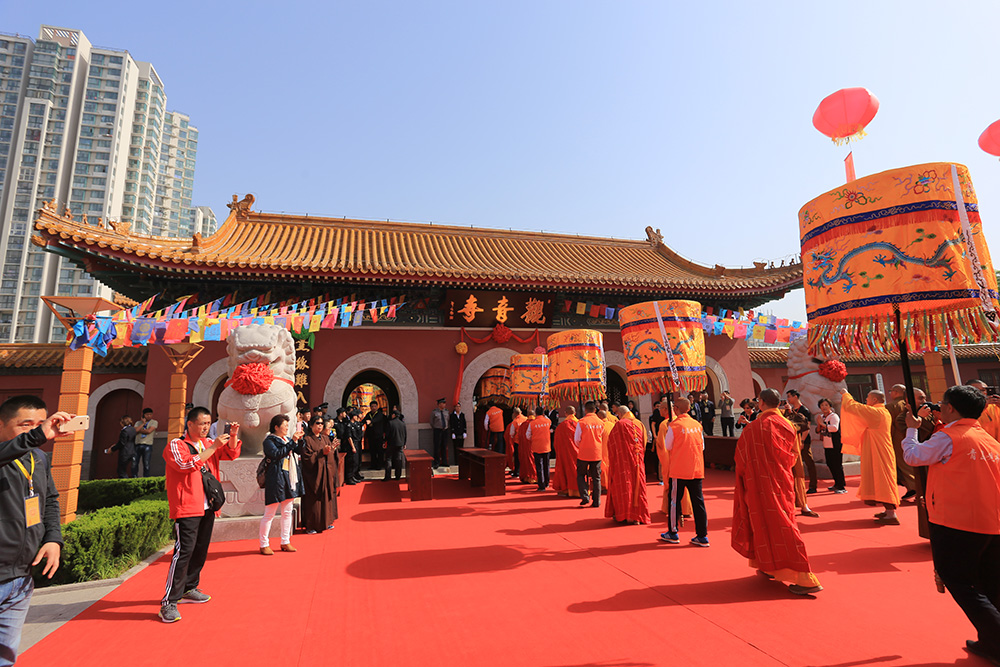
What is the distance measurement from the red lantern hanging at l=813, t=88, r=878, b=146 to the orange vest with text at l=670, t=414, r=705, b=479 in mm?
2831

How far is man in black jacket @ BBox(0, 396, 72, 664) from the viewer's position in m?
1.99

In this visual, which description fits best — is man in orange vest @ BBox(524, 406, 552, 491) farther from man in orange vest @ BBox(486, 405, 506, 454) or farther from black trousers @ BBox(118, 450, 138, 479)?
black trousers @ BBox(118, 450, 138, 479)

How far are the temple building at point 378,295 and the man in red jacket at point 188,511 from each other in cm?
634

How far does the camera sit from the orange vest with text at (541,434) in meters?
8.19

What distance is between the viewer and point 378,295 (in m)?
10.9

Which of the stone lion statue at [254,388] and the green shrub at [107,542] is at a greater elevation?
the stone lion statue at [254,388]

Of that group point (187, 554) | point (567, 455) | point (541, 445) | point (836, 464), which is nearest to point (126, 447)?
point (187, 554)

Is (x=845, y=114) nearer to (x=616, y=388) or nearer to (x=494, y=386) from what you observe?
(x=616, y=388)

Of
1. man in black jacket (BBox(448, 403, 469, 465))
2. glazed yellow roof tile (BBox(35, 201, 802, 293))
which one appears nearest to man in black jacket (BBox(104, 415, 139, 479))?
glazed yellow roof tile (BBox(35, 201, 802, 293))

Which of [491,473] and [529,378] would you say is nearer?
[491,473]

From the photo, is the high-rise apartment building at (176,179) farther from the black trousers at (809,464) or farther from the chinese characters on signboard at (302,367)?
the black trousers at (809,464)

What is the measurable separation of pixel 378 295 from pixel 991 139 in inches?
389

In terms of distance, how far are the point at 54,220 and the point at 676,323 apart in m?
9.97

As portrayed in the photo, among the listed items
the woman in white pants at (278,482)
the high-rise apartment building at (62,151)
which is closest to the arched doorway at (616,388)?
the woman in white pants at (278,482)
